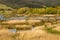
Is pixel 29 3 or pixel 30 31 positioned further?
pixel 29 3

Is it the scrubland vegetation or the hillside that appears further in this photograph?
the hillside

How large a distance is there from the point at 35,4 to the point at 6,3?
27588 mm

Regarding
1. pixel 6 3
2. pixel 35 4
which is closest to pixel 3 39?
pixel 35 4

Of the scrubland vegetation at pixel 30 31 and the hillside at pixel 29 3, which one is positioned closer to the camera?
the scrubland vegetation at pixel 30 31

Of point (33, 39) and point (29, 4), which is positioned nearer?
point (33, 39)

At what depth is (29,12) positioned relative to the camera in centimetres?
10688

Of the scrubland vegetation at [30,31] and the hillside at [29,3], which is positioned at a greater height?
the scrubland vegetation at [30,31]

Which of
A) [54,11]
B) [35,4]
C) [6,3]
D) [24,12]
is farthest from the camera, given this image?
[6,3]

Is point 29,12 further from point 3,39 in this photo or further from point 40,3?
point 3,39

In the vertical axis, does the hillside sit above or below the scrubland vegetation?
below

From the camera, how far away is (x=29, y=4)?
6811 inches

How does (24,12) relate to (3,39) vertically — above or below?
below

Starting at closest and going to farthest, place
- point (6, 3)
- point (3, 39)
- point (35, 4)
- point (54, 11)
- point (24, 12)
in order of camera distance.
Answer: point (3, 39) → point (54, 11) → point (24, 12) → point (35, 4) → point (6, 3)

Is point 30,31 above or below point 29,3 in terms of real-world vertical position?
above
